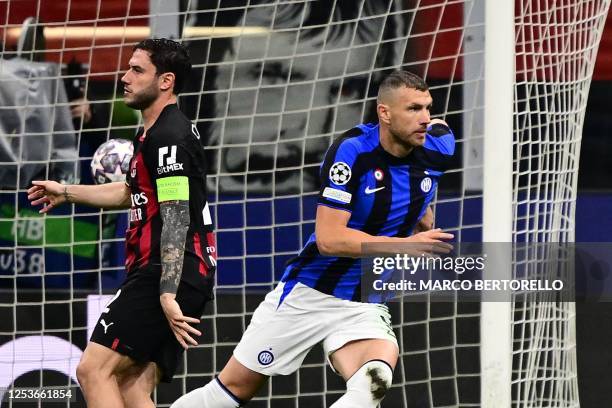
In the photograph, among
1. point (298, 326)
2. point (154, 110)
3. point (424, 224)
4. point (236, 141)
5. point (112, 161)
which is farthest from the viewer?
point (236, 141)

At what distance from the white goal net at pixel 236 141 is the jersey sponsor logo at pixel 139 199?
174cm

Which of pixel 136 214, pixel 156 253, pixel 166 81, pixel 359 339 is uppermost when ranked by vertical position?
pixel 166 81

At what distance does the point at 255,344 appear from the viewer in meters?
5.57

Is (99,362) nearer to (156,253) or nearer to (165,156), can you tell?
(156,253)

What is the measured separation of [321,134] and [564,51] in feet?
4.71

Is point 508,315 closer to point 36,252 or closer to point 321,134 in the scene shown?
point 321,134

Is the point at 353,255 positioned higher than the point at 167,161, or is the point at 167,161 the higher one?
the point at 167,161

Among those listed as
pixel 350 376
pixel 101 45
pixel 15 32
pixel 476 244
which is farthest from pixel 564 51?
pixel 15 32

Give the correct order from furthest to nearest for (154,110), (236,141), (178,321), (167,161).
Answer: (236,141) < (154,110) < (167,161) < (178,321)

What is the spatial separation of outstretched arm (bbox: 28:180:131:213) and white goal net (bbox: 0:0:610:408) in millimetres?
1482

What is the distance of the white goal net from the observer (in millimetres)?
6941

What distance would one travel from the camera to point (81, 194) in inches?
220

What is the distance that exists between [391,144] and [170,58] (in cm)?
98

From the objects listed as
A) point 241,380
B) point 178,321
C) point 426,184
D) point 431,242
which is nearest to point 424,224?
point 426,184
